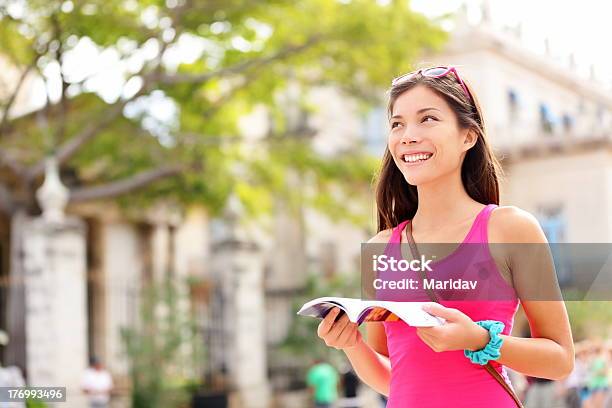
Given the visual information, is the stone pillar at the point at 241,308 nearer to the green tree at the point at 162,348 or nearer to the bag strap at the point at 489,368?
the green tree at the point at 162,348

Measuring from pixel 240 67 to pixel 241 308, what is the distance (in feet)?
13.8

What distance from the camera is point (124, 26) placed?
560 inches

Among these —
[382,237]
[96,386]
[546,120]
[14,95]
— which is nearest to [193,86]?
[14,95]

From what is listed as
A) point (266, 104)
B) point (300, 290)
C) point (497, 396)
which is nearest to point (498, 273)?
point (497, 396)

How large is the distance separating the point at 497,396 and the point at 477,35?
27353mm

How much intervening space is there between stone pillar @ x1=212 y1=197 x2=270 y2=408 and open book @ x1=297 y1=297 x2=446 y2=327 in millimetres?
14643

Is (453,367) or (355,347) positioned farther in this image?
(355,347)

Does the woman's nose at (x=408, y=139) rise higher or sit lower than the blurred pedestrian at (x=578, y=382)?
higher

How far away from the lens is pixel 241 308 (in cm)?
1662

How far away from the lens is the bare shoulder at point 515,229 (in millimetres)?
2105

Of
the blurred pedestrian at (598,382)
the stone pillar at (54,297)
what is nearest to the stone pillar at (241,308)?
the stone pillar at (54,297)

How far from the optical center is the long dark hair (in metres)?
2.20

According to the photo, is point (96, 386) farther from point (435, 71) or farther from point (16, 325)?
point (435, 71)

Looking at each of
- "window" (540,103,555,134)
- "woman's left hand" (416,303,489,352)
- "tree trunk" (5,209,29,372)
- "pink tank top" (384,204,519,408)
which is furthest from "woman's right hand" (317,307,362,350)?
"window" (540,103,555,134)
